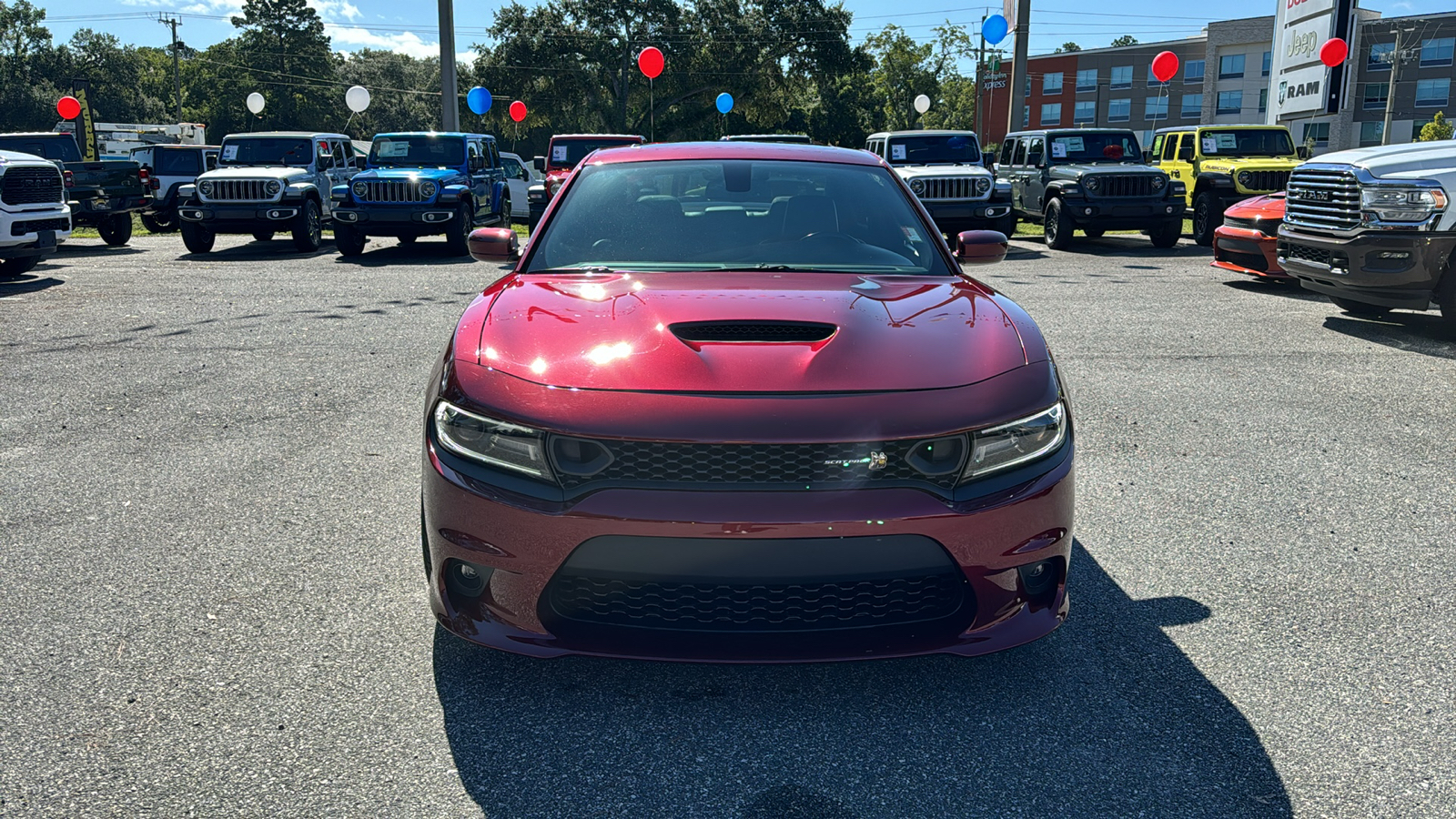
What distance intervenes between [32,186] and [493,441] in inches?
527

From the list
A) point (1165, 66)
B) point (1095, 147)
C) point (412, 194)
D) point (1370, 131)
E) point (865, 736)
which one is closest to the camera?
point (865, 736)

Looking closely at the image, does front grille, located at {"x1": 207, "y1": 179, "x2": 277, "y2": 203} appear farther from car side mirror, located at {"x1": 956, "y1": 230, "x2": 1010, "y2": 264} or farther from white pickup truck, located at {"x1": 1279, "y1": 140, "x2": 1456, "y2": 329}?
car side mirror, located at {"x1": 956, "y1": 230, "x2": 1010, "y2": 264}

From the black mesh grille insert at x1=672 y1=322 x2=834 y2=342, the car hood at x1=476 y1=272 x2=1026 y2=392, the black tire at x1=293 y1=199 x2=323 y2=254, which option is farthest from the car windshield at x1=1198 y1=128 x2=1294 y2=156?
the black mesh grille insert at x1=672 y1=322 x2=834 y2=342

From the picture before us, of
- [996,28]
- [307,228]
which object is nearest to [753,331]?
[307,228]

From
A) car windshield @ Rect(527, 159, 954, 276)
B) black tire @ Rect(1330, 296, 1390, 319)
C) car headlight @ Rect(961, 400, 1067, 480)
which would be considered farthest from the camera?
black tire @ Rect(1330, 296, 1390, 319)

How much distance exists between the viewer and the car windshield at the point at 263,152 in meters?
18.2

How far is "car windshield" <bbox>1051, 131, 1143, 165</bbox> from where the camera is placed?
18219mm

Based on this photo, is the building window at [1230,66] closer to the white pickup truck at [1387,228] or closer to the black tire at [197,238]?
the black tire at [197,238]

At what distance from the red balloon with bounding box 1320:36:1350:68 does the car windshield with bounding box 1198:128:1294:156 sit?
547 cm

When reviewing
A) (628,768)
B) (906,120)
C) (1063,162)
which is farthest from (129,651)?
(906,120)

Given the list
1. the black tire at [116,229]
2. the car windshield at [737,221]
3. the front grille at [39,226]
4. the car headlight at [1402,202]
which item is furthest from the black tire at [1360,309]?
the black tire at [116,229]

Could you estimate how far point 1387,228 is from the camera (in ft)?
29.1

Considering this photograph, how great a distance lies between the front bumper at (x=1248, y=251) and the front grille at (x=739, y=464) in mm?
10758

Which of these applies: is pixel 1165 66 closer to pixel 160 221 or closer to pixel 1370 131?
pixel 160 221
